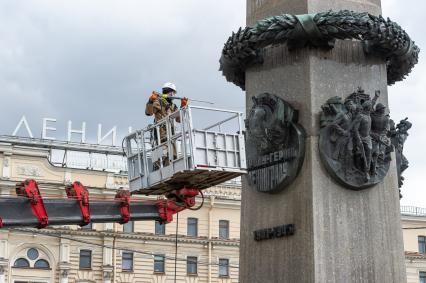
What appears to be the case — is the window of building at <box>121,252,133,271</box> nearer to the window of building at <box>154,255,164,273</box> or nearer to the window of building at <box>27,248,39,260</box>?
the window of building at <box>154,255,164,273</box>

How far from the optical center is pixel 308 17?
9.59 meters

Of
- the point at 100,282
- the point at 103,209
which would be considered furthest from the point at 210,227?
the point at 103,209

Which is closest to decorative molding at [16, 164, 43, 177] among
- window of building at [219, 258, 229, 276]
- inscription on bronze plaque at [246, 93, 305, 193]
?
window of building at [219, 258, 229, 276]

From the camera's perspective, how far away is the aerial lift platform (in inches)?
416

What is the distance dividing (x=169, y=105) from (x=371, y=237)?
11.5 ft

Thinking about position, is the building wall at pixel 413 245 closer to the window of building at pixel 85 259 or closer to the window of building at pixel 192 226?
the window of building at pixel 192 226

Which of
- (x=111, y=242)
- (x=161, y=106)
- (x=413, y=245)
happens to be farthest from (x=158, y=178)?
(x=413, y=245)

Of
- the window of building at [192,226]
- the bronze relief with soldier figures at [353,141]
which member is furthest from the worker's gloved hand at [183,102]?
the window of building at [192,226]

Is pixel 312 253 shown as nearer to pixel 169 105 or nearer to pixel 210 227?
pixel 169 105

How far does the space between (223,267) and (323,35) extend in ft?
148

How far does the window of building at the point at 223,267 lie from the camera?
53.3m

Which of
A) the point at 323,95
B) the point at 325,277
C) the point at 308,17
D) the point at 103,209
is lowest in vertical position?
the point at 325,277

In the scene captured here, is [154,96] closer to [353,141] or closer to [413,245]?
[353,141]

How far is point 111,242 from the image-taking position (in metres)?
51.1
